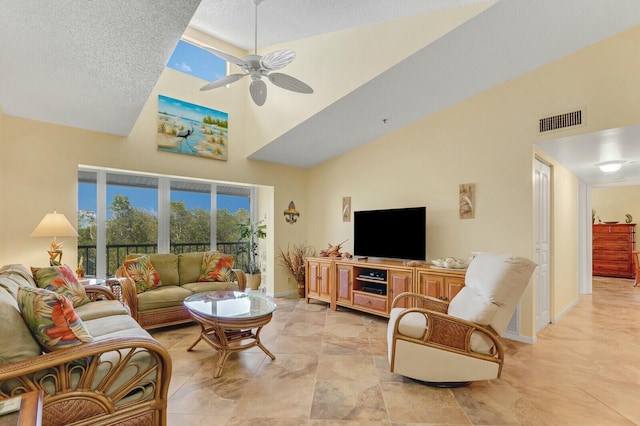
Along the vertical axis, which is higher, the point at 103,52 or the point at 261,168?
the point at 103,52

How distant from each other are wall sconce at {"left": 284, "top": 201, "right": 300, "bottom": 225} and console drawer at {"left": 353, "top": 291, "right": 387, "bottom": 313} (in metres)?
1.98

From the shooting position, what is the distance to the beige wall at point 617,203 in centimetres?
770

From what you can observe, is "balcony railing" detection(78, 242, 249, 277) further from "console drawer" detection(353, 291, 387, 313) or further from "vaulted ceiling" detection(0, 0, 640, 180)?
"console drawer" detection(353, 291, 387, 313)

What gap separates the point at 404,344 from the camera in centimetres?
246

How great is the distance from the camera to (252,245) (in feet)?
19.9

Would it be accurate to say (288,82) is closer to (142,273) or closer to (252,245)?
(142,273)

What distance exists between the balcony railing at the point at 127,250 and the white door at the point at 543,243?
4.74 m

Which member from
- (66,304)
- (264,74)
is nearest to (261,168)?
(264,74)

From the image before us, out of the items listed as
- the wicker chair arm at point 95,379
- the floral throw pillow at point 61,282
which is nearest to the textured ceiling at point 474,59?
the floral throw pillow at point 61,282

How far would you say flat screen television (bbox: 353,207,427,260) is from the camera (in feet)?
13.4

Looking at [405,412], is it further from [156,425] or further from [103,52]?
[103,52]

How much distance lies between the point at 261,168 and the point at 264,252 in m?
1.67

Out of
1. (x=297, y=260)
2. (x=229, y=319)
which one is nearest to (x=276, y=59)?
(x=229, y=319)

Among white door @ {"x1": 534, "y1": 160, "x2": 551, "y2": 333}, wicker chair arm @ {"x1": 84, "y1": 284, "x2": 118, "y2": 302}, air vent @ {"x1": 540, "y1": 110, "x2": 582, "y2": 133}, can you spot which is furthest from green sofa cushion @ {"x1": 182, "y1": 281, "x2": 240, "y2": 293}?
air vent @ {"x1": 540, "y1": 110, "x2": 582, "y2": 133}
